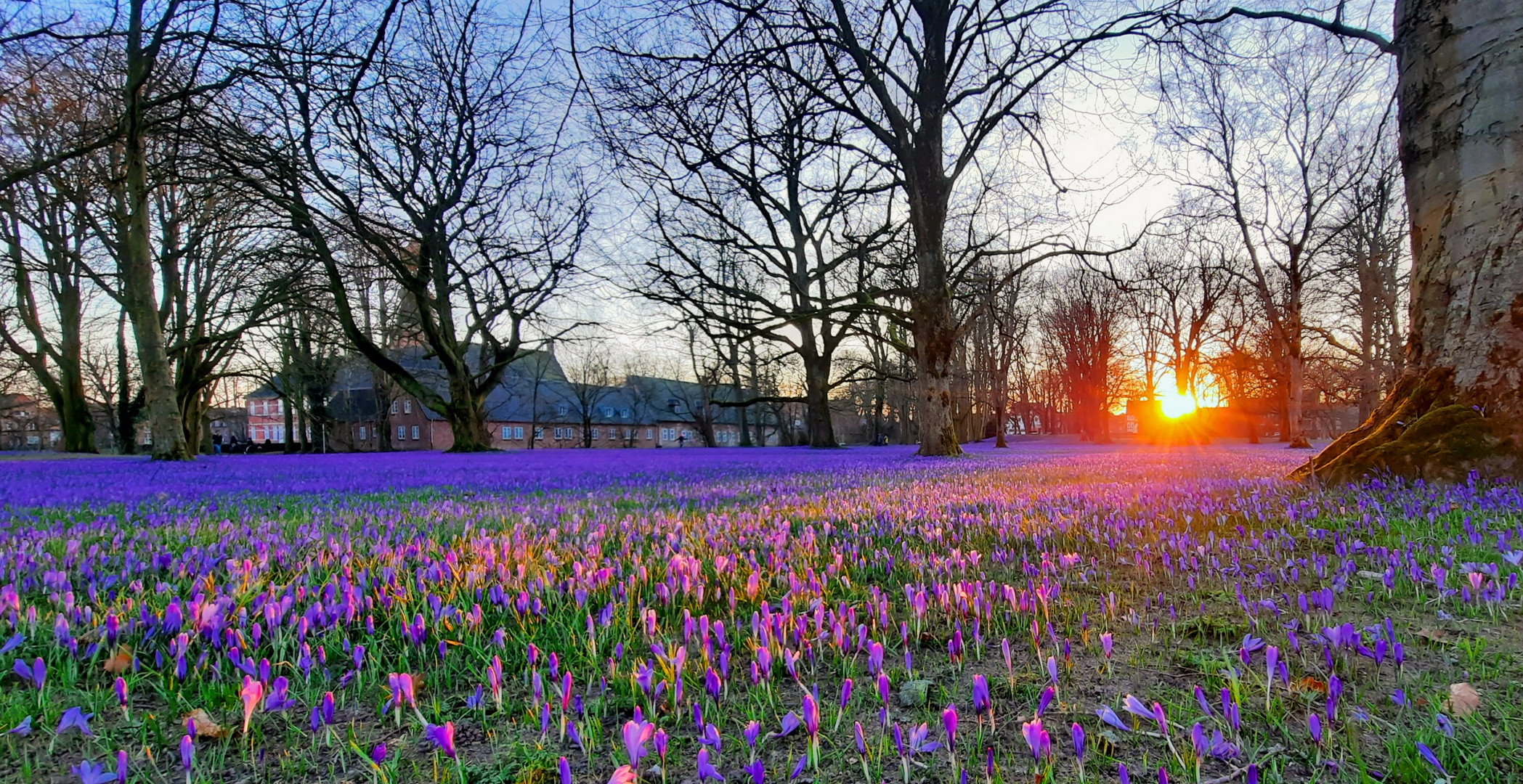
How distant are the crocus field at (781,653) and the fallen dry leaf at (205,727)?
0.01m

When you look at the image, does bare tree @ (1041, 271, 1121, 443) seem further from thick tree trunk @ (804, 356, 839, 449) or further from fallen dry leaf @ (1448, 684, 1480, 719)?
fallen dry leaf @ (1448, 684, 1480, 719)

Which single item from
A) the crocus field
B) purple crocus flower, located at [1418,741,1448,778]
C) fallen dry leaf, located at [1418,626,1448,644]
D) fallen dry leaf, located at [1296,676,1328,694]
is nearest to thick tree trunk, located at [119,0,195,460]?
the crocus field

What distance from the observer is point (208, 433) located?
116ft

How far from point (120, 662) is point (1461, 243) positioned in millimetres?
7947

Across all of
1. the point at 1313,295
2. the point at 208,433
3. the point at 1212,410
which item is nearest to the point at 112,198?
the point at 208,433

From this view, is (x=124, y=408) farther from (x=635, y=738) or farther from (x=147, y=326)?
(x=635, y=738)

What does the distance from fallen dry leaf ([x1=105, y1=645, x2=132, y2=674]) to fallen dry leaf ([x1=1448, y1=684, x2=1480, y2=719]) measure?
304 cm

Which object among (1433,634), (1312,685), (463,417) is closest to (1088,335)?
(463,417)

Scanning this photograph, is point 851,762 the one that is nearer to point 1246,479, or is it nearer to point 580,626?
point 580,626

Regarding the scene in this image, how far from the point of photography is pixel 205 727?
1277 mm

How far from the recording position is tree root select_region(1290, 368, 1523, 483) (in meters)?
4.61

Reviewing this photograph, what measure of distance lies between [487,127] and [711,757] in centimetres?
2211

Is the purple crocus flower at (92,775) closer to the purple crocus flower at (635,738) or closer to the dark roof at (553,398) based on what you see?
the purple crocus flower at (635,738)

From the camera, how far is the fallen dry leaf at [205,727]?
1260 mm
